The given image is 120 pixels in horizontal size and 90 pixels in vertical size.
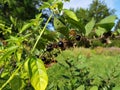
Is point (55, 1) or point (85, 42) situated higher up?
point (55, 1)

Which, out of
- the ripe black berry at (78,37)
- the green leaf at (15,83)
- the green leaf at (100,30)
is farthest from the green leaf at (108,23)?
the green leaf at (15,83)

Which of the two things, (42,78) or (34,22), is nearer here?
(42,78)

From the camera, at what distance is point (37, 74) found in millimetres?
1073

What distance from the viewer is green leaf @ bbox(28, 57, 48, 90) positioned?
1.05 meters

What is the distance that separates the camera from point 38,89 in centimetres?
104

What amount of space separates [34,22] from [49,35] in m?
0.08

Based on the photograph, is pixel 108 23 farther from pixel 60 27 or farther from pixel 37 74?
pixel 37 74

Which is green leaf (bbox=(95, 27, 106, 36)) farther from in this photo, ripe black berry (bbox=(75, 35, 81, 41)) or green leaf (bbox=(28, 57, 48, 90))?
green leaf (bbox=(28, 57, 48, 90))

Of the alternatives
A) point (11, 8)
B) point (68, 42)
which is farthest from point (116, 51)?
point (11, 8)

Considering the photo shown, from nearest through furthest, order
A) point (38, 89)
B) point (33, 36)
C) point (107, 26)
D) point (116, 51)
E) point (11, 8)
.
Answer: point (38, 89)
point (107, 26)
point (33, 36)
point (116, 51)
point (11, 8)

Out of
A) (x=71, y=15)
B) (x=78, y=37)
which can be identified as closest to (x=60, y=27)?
(x=71, y=15)

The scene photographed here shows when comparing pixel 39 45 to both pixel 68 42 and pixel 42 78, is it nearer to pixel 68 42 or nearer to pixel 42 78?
pixel 68 42

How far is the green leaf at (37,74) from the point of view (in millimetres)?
1049

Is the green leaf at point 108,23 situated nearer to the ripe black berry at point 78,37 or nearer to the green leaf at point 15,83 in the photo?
the ripe black berry at point 78,37
